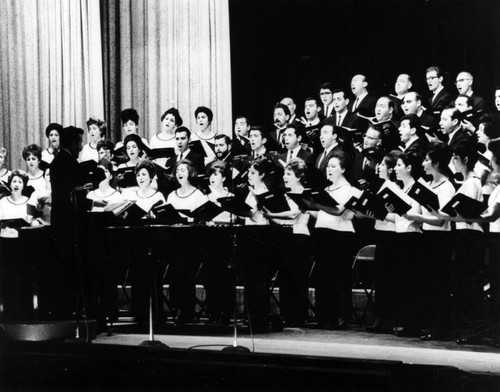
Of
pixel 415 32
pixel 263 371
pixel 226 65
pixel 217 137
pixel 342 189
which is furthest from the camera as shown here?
pixel 226 65

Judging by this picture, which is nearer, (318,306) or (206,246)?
(206,246)

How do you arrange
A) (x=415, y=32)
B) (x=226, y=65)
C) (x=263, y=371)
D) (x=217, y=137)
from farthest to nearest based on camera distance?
(x=226, y=65), (x=415, y=32), (x=217, y=137), (x=263, y=371)

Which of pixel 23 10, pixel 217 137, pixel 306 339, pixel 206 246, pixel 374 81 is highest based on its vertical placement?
pixel 23 10

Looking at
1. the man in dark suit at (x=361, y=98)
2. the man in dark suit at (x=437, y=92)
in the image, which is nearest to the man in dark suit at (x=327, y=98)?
the man in dark suit at (x=361, y=98)

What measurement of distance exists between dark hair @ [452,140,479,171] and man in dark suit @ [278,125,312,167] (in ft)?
5.18

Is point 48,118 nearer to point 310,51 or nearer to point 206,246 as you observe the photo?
point 310,51

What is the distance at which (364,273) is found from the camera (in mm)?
6855

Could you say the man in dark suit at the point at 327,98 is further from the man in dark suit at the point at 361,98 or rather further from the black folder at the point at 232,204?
the black folder at the point at 232,204

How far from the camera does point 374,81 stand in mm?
9023

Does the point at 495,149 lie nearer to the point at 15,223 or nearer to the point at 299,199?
the point at 299,199

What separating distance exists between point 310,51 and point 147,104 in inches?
79.4

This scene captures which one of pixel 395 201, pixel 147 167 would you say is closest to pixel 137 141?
pixel 147 167

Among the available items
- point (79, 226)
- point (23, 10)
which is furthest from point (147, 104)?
point (79, 226)

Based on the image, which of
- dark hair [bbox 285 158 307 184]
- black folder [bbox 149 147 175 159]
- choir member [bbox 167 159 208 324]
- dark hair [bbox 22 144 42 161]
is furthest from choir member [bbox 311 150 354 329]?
dark hair [bbox 22 144 42 161]
